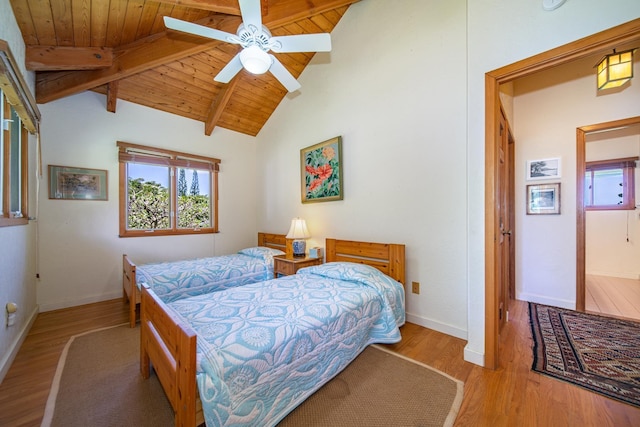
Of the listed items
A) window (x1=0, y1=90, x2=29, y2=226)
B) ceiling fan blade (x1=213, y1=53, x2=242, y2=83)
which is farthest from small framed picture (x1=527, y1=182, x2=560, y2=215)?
window (x1=0, y1=90, x2=29, y2=226)

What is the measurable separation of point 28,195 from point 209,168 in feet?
6.95

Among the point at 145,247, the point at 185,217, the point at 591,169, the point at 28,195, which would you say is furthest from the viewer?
the point at 591,169

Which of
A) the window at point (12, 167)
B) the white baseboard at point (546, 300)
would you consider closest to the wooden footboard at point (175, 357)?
the window at point (12, 167)

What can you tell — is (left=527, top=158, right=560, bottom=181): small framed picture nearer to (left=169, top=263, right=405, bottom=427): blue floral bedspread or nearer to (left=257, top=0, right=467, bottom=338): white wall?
(left=257, top=0, right=467, bottom=338): white wall

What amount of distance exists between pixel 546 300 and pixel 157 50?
547 cm

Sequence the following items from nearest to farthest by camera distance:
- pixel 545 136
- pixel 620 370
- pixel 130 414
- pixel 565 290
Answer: pixel 130 414
pixel 620 370
pixel 565 290
pixel 545 136

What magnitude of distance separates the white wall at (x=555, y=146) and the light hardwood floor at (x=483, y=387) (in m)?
0.98

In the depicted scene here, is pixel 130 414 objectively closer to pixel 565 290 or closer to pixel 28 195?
pixel 28 195

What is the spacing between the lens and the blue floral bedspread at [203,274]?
259cm

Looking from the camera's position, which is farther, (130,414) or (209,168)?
(209,168)

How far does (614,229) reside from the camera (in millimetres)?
4410

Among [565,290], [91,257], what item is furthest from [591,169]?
[91,257]

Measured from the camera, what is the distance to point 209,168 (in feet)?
13.8

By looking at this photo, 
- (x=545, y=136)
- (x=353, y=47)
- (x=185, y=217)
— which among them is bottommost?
(x=185, y=217)
